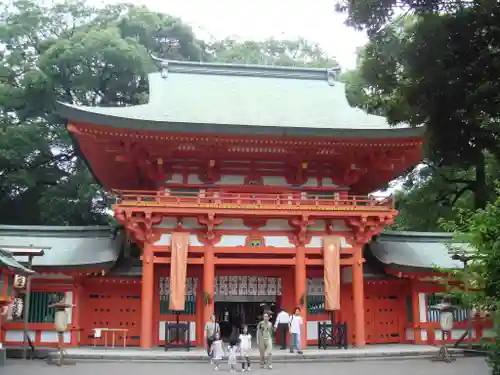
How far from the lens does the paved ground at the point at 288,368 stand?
42.5ft

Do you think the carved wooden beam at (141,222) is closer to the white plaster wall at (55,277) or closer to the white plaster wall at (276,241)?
the white plaster wall at (55,277)

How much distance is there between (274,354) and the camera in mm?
15727

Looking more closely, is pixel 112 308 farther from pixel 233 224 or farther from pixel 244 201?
pixel 244 201

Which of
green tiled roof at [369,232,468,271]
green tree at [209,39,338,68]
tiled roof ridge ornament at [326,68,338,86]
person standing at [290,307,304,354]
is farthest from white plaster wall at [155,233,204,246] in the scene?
green tree at [209,39,338,68]

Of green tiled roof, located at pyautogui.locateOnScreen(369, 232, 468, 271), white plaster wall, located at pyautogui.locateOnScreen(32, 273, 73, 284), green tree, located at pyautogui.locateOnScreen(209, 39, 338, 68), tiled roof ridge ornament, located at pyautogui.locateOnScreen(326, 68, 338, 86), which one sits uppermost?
green tree, located at pyautogui.locateOnScreen(209, 39, 338, 68)

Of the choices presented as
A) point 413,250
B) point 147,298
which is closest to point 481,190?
point 413,250

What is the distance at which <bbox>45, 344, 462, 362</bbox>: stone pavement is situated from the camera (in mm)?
15170

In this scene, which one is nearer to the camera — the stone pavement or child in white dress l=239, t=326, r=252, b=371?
child in white dress l=239, t=326, r=252, b=371

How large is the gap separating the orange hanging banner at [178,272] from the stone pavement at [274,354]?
1.40 metres

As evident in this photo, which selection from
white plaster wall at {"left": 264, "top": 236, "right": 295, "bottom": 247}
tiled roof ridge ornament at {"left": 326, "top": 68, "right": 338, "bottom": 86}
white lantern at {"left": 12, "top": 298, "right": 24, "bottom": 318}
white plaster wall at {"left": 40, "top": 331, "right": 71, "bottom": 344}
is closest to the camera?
white lantern at {"left": 12, "top": 298, "right": 24, "bottom": 318}

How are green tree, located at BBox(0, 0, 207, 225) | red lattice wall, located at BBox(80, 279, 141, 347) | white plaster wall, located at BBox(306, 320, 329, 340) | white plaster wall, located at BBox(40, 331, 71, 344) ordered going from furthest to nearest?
1. green tree, located at BBox(0, 0, 207, 225)
2. white plaster wall, located at BBox(306, 320, 329, 340)
3. red lattice wall, located at BBox(80, 279, 141, 347)
4. white plaster wall, located at BBox(40, 331, 71, 344)

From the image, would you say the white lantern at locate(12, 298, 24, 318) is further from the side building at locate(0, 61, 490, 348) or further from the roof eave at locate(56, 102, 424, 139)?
the roof eave at locate(56, 102, 424, 139)

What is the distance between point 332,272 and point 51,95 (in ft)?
65.0

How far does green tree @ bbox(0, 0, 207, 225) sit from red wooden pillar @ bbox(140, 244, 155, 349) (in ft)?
44.4
